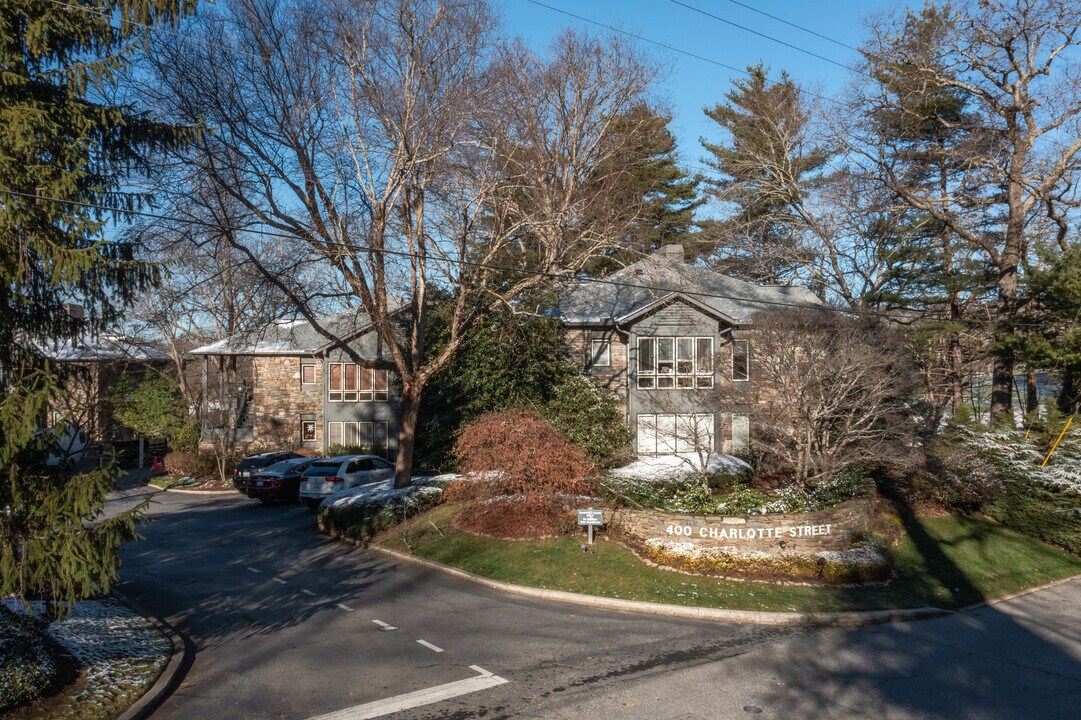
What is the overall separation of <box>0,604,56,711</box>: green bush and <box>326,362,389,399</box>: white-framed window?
2694 centimetres

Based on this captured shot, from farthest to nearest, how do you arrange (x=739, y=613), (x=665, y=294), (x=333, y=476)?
(x=665, y=294) → (x=333, y=476) → (x=739, y=613)

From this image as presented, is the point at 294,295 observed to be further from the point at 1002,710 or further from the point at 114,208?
the point at 1002,710

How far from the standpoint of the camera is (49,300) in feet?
30.3

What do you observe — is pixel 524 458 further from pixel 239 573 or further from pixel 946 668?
pixel 946 668

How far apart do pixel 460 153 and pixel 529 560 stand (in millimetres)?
11916

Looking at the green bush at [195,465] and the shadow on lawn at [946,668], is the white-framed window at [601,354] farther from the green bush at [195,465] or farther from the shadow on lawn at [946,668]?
the shadow on lawn at [946,668]

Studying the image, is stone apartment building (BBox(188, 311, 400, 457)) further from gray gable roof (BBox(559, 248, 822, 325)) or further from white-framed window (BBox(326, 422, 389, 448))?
gray gable roof (BBox(559, 248, 822, 325))

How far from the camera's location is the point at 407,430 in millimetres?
22641

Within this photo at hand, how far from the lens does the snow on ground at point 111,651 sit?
29.0 feet

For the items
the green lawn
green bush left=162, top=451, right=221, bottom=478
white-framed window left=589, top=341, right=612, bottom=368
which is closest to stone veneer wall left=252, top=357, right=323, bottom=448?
green bush left=162, top=451, right=221, bottom=478

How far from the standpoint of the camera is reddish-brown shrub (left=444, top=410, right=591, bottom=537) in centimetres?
1759

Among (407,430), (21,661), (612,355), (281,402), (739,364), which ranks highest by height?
(612,355)

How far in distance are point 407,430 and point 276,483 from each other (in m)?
6.61

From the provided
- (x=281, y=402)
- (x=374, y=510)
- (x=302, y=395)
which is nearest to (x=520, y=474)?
(x=374, y=510)
